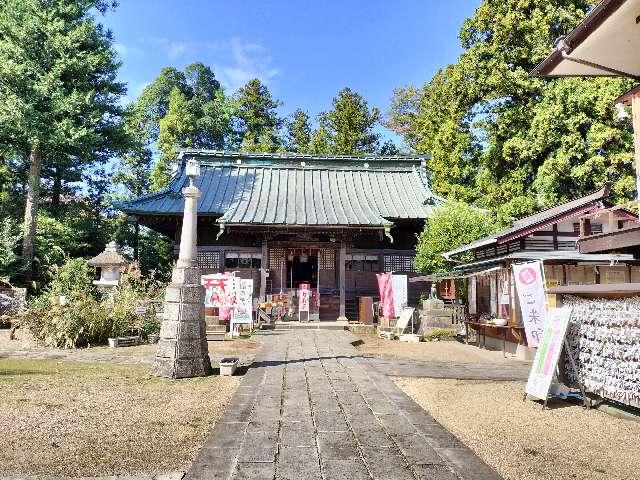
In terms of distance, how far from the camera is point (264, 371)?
7.23 metres

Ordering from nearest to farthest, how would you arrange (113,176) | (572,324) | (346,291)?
(572,324), (346,291), (113,176)

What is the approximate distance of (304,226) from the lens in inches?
650

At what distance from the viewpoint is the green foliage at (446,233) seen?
15844 mm

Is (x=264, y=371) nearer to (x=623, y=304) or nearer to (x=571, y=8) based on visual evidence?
(x=623, y=304)

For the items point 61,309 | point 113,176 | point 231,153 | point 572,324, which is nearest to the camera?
point 572,324

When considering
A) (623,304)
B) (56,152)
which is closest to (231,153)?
(56,152)

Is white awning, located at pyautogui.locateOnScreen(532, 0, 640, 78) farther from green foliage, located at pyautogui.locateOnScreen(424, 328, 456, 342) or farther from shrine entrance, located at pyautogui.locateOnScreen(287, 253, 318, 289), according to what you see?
shrine entrance, located at pyautogui.locateOnScreen(287, 253, 318, 289)

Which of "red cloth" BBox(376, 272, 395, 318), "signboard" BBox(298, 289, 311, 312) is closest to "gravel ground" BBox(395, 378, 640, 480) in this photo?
"red cloth" BBox(376, 272, 395, 318)

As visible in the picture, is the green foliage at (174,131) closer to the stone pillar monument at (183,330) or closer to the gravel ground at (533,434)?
the stone pillar monument at (183,330)

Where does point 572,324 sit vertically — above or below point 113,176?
below

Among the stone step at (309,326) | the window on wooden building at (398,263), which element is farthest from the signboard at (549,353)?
the window on wooden building at (398,263)

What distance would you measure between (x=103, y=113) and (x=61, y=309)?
12487 mm

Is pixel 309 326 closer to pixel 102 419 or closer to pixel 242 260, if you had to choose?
pixel 242 260

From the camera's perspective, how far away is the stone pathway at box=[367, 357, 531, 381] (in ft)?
24.7
